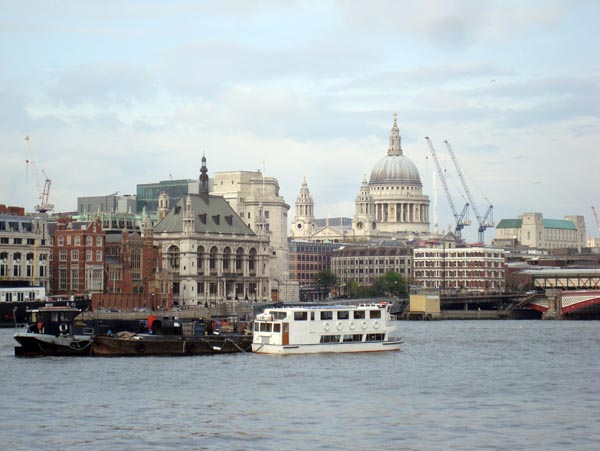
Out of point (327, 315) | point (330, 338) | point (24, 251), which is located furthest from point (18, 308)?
point (327, 315)

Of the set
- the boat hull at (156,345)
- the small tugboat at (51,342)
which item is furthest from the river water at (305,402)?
the small tugboat at (51,342)

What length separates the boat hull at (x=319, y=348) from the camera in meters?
112

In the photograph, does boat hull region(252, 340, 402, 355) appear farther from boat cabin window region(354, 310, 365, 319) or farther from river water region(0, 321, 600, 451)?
boat cabin window region(354, 310, 365, 319)

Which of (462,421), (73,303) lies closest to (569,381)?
(462,421)

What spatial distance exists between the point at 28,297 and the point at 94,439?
111730 millimetres

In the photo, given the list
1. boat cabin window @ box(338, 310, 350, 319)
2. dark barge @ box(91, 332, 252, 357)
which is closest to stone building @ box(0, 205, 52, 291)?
dark barge @ box(91, 332, 252, 357)

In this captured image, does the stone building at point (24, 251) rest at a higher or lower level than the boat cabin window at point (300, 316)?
higher

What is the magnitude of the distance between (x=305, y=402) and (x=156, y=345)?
3340 centimetres

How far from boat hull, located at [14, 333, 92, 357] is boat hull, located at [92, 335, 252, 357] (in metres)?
1.10

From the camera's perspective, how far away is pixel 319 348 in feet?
373

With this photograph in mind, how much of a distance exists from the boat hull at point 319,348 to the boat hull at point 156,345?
356cm

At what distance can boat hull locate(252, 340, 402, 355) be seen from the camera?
369 ft

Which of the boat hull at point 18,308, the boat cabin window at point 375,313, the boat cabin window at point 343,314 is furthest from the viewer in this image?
the boat hull at point 18,308

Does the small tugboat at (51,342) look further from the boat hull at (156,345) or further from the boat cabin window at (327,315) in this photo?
the boat cabin window at (327,315)
